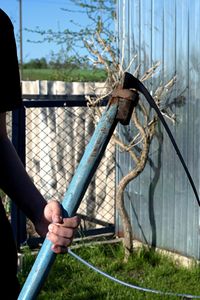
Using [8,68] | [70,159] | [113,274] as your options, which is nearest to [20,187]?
[8,68]

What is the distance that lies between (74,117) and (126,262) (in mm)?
1631

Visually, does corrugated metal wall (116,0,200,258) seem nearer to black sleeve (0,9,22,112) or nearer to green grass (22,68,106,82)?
green grass (22,68,106,82)

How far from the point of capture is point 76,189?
122 centimetres

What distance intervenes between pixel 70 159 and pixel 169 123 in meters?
1.42

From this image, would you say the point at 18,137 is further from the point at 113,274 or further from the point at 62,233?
the point at 62,233

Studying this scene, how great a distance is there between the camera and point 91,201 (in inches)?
237

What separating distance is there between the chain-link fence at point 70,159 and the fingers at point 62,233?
178 inches

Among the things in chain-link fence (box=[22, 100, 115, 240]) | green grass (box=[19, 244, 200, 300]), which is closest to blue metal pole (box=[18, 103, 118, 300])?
green grass (box=[19, 244, 200, 300])

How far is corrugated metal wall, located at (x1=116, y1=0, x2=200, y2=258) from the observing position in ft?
15.6

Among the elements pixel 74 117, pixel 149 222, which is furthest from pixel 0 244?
pixel 74 117

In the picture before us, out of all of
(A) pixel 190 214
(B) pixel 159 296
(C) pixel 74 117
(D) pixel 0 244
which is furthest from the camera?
(C) pixel 74 117

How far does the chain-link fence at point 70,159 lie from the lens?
5934 millimetres

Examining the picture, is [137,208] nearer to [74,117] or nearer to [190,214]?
[190,214]

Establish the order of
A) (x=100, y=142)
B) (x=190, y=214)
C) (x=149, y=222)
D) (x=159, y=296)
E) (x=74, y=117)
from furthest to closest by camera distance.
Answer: (x=74, y=117) < (x=149, y=222) < (x=190, y=214) < (x=159, y=296) < (x=100, y=142)
